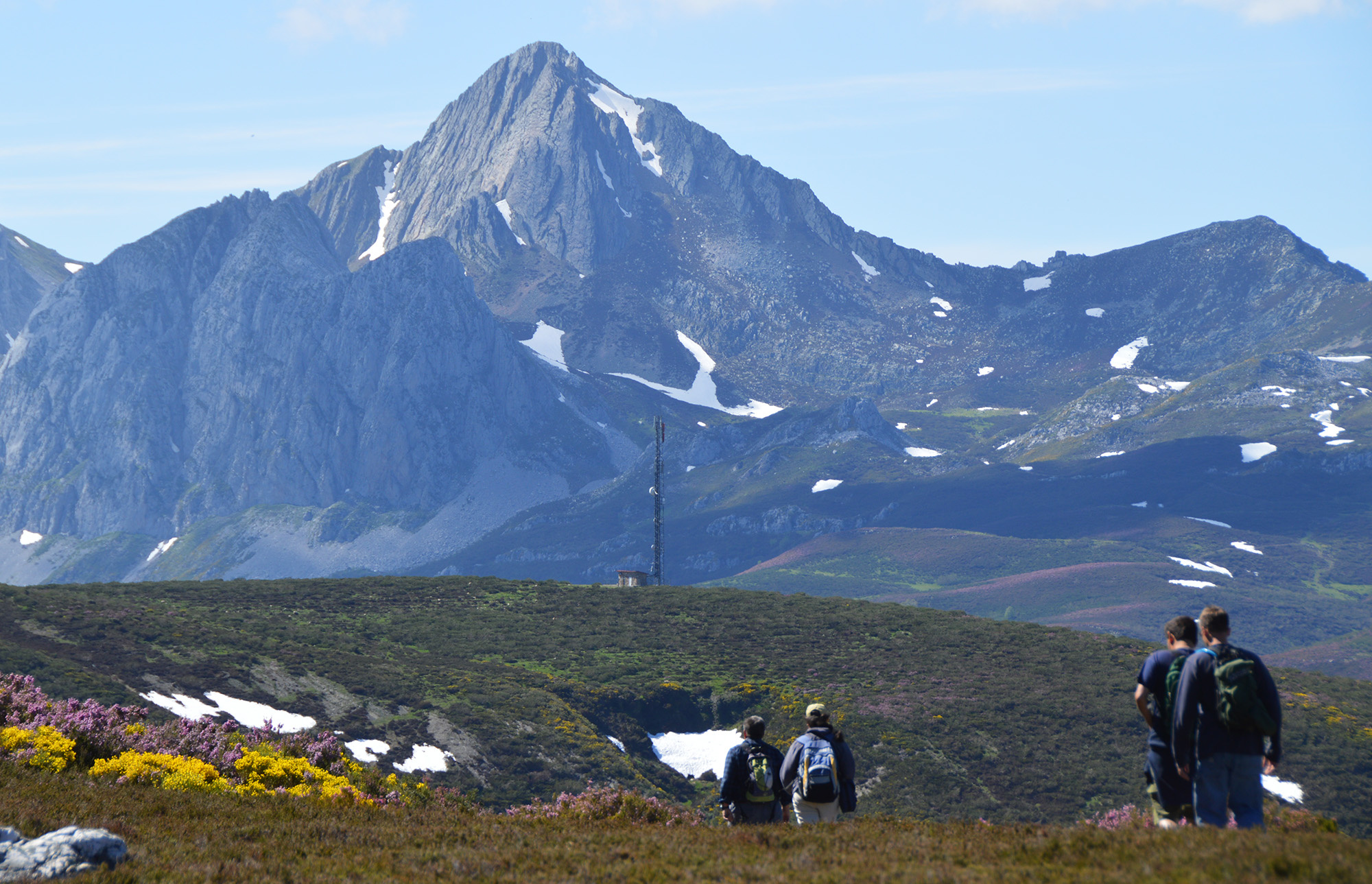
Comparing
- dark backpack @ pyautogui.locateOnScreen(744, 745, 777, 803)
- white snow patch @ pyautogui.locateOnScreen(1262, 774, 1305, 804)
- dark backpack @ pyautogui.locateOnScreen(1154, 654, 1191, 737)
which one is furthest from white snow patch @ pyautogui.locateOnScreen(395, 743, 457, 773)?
white snow patch @ pyautogui.locateOnScreen(1262, 774, 1305, 804)

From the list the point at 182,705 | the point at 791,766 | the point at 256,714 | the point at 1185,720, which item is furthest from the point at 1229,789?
the point at 182,705

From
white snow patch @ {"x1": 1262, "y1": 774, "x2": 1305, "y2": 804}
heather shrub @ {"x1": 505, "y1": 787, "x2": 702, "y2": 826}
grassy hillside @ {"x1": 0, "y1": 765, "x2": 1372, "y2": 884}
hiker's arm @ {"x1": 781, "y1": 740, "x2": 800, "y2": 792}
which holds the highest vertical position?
hiker's arm @ {"x1": 781, "y1": 740, "x2": 800, "y2": 792}

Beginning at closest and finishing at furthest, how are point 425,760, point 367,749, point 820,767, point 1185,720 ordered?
point 1185,720 < point 820,767 < point 367,749 < point 425,760

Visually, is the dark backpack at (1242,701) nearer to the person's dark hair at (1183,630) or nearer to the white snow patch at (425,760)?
the person's dark hair at (1183,630)

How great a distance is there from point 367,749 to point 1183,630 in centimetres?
3949

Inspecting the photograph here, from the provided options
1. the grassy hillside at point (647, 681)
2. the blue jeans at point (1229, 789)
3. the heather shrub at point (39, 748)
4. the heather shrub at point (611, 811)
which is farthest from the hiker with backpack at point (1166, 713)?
the grassy hillside at point (647, 681)

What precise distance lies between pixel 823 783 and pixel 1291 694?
5997cm

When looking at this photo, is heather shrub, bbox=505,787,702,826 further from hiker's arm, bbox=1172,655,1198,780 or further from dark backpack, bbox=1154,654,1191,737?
hiker's arm, bbox=1172,655,1198,780

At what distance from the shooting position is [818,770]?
16750 mm

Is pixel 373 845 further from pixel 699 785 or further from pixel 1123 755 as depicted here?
pixel 1123 755

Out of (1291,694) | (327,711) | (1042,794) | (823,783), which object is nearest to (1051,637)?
(1291,694)

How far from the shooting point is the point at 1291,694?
65.6m

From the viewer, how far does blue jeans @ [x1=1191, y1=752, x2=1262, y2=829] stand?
1366 cm

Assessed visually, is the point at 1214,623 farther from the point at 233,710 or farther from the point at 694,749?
the point at 694,749
